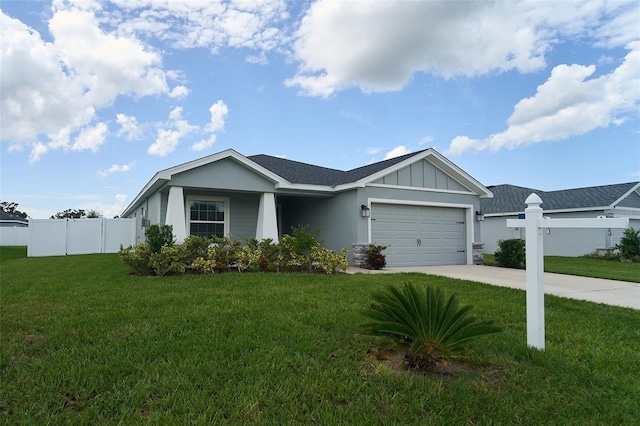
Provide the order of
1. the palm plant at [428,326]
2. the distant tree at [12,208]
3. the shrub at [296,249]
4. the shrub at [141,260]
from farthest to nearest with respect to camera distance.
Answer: the distant tree at [12,208] → the shrub at [296,249] → the shrub at [141,260] → the palm plant at [428,326]

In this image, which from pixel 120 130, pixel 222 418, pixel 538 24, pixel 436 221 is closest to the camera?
pixel 222 418

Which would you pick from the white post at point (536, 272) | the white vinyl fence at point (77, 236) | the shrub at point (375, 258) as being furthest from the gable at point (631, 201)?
the white vinyl fence at point (77, 236)

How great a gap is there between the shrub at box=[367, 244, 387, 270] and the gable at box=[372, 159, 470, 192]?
2234 mm

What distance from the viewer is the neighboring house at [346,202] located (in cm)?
1104

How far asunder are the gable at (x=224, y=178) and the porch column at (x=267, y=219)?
0.31 metres

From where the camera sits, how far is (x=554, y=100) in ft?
48.1

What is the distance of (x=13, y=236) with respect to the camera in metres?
26.4

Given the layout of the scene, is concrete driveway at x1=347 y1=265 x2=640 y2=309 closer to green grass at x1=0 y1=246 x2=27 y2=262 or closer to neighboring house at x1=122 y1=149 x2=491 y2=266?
neighboring house at x1=122 y1=149 x2=491 y2=266

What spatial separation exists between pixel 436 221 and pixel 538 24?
6.72 meters

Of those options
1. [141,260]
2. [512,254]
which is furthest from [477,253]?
[141,260]

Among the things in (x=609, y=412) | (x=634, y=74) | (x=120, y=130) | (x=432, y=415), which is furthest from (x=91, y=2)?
(x=634, y=74)

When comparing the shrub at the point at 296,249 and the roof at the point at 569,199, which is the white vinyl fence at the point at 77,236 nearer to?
the shrub at the point at 296,249

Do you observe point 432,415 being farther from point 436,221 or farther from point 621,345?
point 436,221

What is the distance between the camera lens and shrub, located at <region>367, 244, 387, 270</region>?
1104 centimetres
